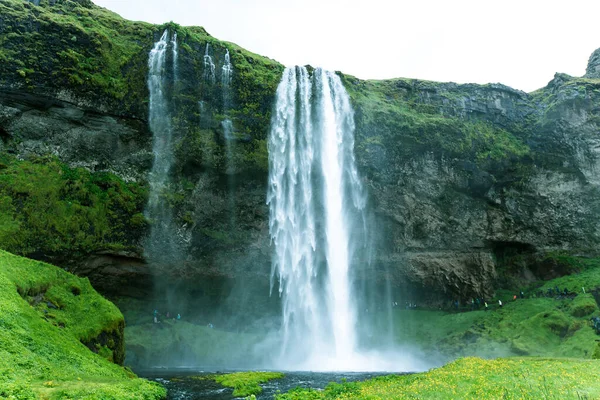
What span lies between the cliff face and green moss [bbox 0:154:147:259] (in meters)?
0.47

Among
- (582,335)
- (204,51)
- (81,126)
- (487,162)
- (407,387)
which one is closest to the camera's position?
(407,387)

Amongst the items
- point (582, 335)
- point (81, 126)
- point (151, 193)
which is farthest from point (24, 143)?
point (582, 335)

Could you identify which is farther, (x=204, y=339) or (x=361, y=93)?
(x=361, y=93)

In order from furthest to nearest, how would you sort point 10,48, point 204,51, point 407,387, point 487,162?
point 487,162, point 204,51, point 10,48, point 407,387

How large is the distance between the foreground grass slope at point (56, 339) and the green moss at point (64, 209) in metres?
9.83

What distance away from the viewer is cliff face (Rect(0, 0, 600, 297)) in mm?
35906

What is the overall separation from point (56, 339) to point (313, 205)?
27834 mm

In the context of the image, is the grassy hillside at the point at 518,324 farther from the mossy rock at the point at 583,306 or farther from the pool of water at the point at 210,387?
the pool of water at the point at 210,387

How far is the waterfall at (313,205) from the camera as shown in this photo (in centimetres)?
3975

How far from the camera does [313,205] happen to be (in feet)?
139

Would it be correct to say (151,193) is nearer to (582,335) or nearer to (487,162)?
(487,162)

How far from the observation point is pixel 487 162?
4469 cm

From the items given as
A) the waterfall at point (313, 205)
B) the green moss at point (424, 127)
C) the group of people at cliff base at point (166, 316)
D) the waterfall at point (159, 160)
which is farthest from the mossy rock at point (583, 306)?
the group of people at cliff base at point (166, 316)

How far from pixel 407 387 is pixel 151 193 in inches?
1232
